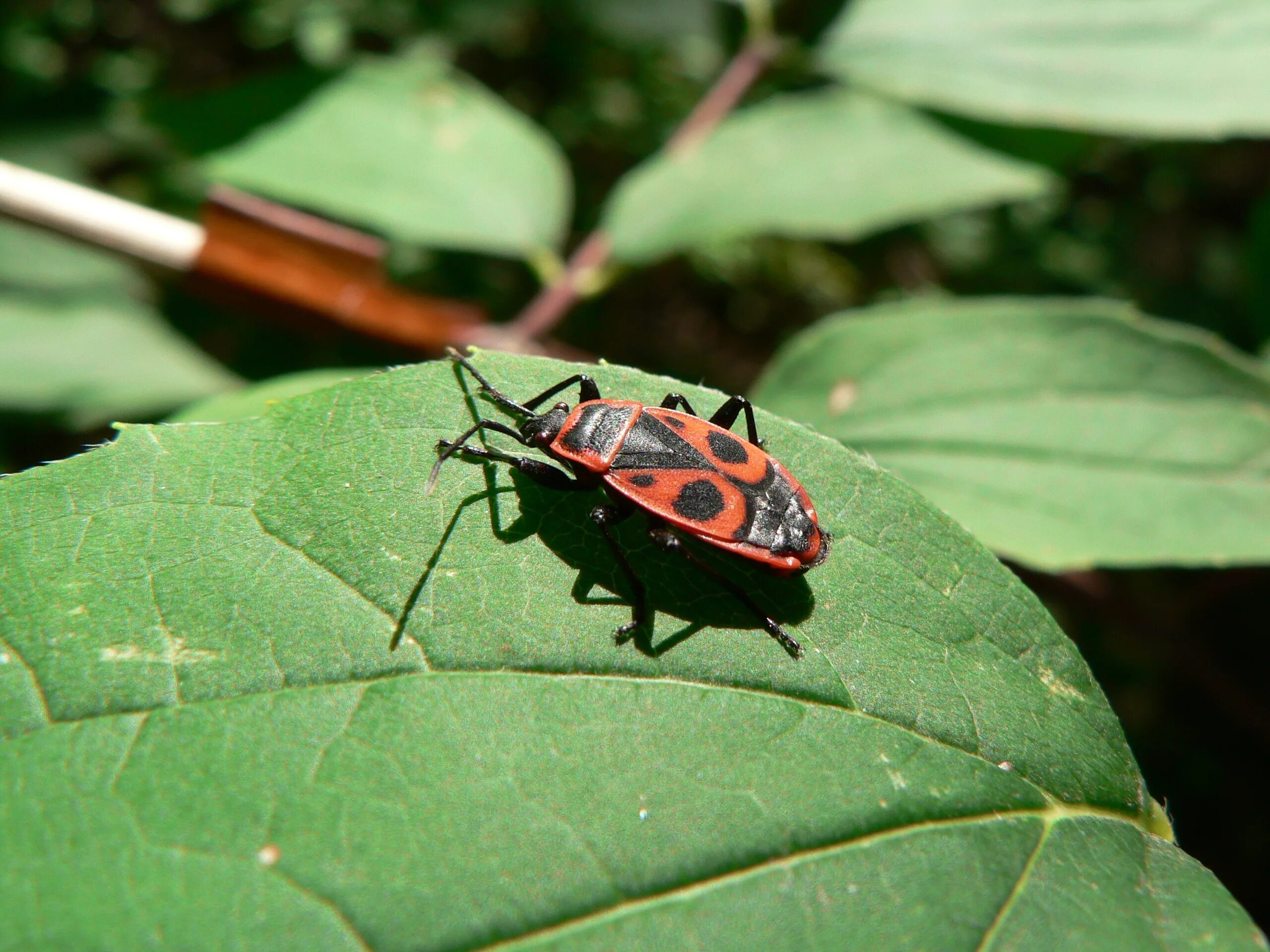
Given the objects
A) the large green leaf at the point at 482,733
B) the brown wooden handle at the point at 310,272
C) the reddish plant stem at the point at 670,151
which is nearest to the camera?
the large green leaf at the point at 482,733

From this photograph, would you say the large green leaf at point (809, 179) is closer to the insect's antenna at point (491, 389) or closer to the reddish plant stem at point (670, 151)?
the reddish plant stem at point (670, 151)

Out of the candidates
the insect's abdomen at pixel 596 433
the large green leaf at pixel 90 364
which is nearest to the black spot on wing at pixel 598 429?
the insect's abdomen at pixel 596 433

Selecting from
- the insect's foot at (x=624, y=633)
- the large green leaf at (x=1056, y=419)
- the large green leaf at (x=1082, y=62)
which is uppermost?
the large green leaf at (x=1082, y=62)

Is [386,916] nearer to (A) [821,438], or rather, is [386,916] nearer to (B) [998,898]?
(B) [998,898]

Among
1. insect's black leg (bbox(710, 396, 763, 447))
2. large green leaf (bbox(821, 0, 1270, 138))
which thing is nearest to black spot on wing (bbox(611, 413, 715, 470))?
insect's black leg (bbox(710, 396, 763, 447))

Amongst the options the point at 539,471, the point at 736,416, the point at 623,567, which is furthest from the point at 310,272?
the point at 623,567

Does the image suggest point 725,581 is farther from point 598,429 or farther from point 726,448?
point 598,429
